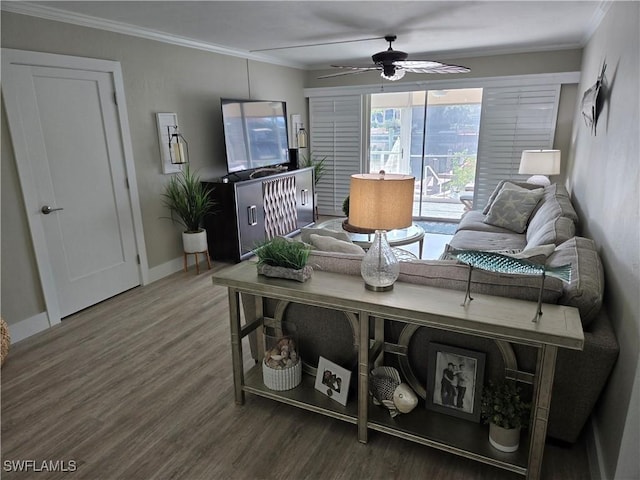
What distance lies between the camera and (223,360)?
8.98 ft

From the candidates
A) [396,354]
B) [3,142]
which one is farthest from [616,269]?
[3,142]

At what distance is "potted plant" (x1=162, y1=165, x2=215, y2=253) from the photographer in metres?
4.18

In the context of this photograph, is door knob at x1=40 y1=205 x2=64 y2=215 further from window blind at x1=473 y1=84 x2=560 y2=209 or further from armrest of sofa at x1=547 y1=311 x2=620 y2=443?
window blind at x1=473 y1=84 x2=560 y2=209

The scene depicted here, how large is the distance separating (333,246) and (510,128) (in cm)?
444

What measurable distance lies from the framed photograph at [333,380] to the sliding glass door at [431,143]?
4878 millimetres

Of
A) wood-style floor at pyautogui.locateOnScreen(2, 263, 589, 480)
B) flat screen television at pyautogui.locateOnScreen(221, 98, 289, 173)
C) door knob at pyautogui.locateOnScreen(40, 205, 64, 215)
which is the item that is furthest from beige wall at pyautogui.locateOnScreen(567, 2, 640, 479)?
door knob at pyautogui.locateOnScreen(40, 205, 64, 215)

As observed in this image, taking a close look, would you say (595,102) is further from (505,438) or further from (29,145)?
(29,145)

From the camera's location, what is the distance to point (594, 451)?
1.78 meters

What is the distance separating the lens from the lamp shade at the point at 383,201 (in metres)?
1.79

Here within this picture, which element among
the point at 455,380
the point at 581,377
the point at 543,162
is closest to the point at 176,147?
the point at 455,380

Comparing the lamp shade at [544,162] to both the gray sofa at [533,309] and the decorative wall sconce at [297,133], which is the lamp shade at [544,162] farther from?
the decorative wall sconce at [297,133]

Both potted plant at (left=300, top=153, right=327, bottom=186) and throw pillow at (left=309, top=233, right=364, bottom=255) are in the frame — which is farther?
potted plant at (left=300, top=153, right=327, bottom=186)

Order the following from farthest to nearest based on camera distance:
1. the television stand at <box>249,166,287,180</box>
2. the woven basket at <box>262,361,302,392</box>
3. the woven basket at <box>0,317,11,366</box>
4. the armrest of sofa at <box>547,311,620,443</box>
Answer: the television stand at <box>249,166,287,180</box>
the woven basket at <box>0,317,11,366</box>
the woven basket at <box>262,361,302,392</box>
the armrest of sofa at <box>547,311,620,443</box>

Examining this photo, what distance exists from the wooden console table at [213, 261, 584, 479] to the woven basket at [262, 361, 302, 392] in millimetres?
31
